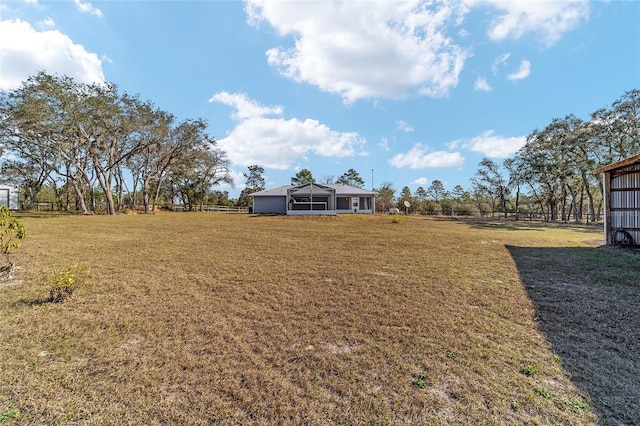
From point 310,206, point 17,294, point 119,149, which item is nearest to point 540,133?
point 310,206

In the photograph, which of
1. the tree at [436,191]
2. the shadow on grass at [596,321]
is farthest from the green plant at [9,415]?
the tree at [436,191]

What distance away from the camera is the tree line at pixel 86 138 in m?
19.0

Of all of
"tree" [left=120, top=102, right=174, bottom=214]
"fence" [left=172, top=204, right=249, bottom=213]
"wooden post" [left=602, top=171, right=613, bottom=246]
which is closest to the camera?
"wooden post" [left=602, top=171, right=613, bottom=246]

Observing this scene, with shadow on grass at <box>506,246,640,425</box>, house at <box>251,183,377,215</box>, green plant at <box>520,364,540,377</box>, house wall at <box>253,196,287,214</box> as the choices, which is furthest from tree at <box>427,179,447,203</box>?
green plant at <box>520,364,540,377</box>

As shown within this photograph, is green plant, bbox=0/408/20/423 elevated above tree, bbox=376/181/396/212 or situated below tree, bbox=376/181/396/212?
below

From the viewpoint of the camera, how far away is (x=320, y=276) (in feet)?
18.0

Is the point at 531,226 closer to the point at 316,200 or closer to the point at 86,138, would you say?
the point at 316,200

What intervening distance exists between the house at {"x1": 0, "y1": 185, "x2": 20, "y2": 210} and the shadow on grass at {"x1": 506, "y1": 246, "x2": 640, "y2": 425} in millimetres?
40242

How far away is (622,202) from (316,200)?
20679 millimetres

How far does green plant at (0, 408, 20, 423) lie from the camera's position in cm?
202

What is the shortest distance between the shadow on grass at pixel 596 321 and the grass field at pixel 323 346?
0.06 feet

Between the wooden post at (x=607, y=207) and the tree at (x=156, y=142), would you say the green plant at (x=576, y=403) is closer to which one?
the wooden post at (x=607, y=207)

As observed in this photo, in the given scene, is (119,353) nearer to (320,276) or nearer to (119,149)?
(320,276)

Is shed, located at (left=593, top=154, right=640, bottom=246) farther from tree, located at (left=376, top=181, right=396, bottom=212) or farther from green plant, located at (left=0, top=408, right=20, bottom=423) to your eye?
tree, located at (left=376, top=181, right=396, bottom=212)
